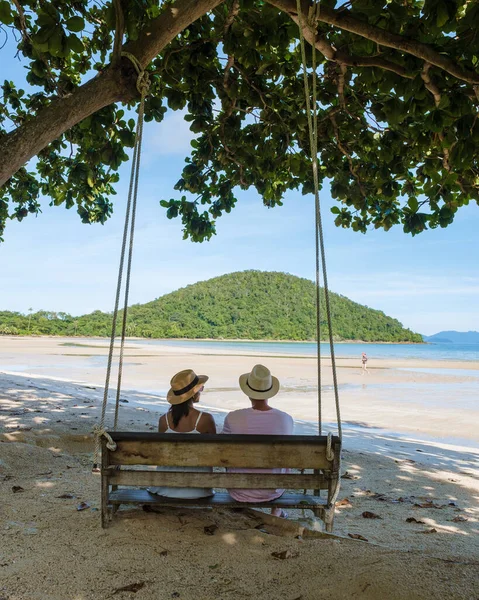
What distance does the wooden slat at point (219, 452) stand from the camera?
2.69 m

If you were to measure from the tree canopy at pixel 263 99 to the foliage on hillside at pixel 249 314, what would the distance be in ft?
263

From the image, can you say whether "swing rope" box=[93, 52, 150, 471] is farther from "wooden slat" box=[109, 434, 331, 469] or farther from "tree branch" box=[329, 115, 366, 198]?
"tree branch" box=[329, 115, 366, 198]

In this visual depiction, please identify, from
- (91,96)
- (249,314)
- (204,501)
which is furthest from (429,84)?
(249,314)

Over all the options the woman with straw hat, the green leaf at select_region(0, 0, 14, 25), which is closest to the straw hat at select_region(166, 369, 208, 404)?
the woman with straw hat

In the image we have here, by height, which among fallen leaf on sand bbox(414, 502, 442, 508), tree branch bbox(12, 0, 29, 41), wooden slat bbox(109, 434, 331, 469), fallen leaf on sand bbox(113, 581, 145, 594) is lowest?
fallen leaf on sand bbox(414, 502, 442, 508)

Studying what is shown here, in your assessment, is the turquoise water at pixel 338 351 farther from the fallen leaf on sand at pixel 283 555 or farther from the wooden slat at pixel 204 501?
the fallen leaf on sand at pixel 283 555

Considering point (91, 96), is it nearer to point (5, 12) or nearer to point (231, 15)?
point (5, 12)

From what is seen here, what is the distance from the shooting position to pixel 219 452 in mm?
2691

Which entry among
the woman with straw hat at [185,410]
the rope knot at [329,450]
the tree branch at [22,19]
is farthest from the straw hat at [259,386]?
the tree branch at [22,19]

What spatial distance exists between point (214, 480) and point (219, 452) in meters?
0.17

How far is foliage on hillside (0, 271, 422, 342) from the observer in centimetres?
9362

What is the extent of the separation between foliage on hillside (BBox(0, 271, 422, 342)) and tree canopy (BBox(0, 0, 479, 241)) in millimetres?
80030

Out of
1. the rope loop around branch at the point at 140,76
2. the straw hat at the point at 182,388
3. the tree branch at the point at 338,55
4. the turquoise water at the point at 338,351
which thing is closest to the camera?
the straw hat at the point at 182,388

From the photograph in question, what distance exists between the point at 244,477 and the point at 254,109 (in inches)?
187
